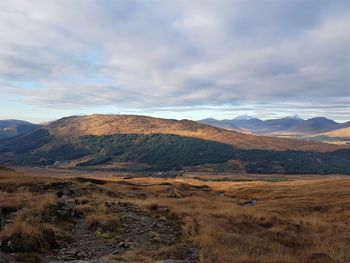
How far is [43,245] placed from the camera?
13.8 meters

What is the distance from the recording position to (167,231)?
1902 centimetres

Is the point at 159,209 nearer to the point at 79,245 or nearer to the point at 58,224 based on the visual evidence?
the point at 58,224

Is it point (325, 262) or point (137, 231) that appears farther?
point (137, 231)

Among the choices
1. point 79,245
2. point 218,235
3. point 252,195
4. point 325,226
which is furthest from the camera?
point 252,195

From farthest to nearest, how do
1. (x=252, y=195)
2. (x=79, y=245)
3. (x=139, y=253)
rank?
(x=252, y=195) < (x=79, y=245) < (x=139, y=253)

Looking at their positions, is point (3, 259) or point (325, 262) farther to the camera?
point (325, 262)

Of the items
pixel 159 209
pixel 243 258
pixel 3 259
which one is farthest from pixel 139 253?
pixel 159 209

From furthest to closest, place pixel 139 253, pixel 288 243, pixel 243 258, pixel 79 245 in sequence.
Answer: pixel 288 243, pixel 79 245, pixel 139 253, pixel 243 258

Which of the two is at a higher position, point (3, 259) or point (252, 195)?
point (3, 259)

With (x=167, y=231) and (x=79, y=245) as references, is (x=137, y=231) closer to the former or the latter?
Result: (x=167, y=231)

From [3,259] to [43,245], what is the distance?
2151 mm

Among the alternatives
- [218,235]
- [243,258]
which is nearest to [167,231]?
[218,235]

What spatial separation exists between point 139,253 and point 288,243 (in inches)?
312

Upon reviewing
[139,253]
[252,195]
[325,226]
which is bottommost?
[252,195]
